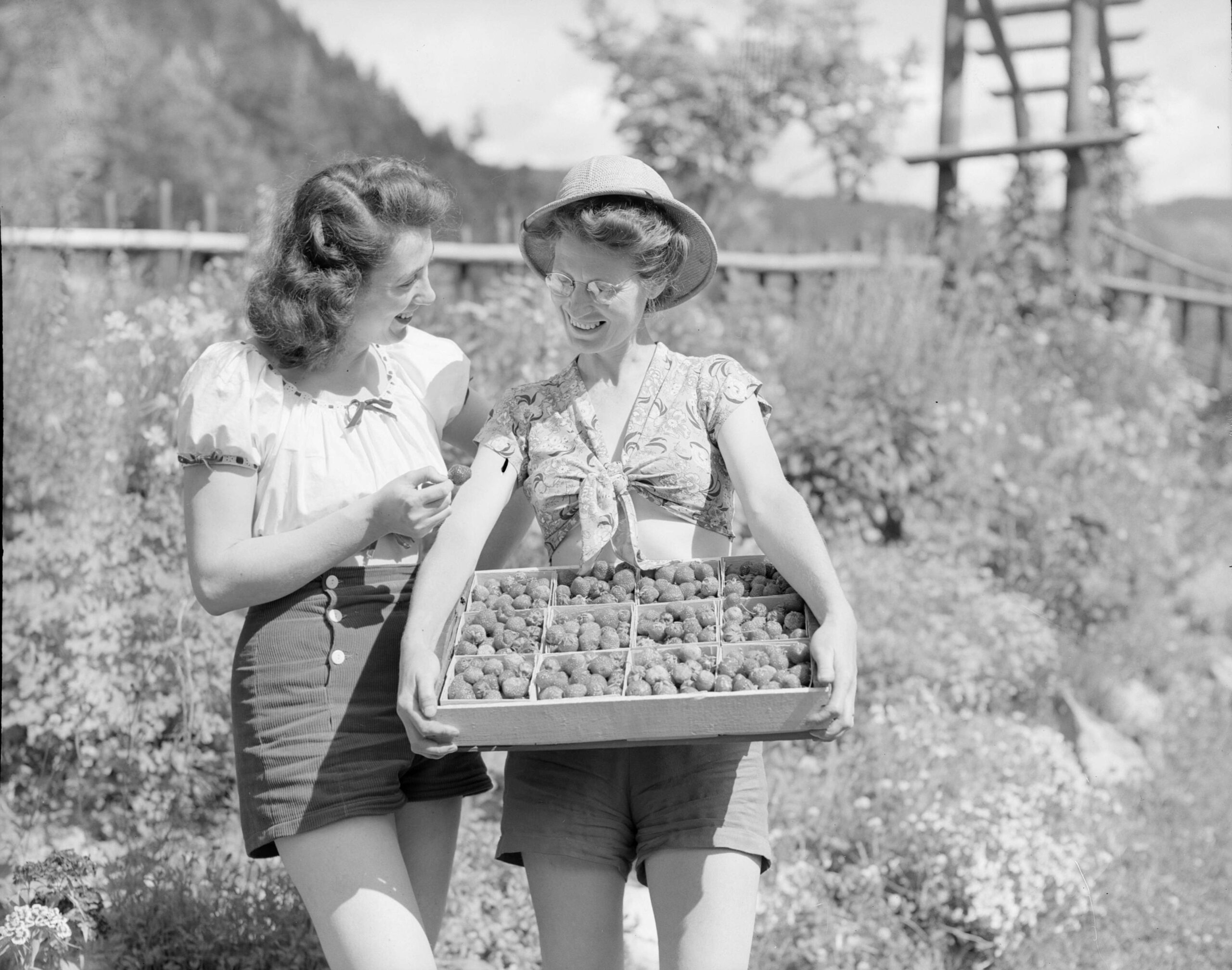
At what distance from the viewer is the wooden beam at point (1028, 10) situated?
8.01 meters

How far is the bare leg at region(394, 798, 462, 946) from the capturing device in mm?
2201

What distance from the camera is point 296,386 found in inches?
84.8

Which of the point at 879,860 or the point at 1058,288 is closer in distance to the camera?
the point at 879,860

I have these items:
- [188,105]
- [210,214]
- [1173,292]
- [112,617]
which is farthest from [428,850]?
[188,105]

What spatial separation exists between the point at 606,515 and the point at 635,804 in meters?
0.48

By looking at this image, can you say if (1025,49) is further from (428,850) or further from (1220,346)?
(428,850)

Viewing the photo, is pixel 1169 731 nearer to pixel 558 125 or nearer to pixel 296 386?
pixel 296 386

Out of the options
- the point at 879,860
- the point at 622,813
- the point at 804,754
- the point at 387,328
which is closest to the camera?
the point at 622,813

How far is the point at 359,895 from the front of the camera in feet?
6.37

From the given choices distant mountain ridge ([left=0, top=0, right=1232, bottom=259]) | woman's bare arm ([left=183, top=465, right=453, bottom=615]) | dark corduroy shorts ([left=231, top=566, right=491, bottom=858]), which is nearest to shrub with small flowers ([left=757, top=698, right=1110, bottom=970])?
dark corduroy shorts ([left=231, top=566, right=491, bottom=858])

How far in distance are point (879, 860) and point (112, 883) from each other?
1.95m

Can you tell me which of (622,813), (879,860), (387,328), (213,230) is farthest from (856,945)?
(213,230)

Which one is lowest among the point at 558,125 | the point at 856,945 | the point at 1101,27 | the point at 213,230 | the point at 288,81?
the point at 856,945

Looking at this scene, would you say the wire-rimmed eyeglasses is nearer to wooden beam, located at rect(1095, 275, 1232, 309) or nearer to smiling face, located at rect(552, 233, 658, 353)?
smiling face, located at rect(552, 233, 658, 353)
